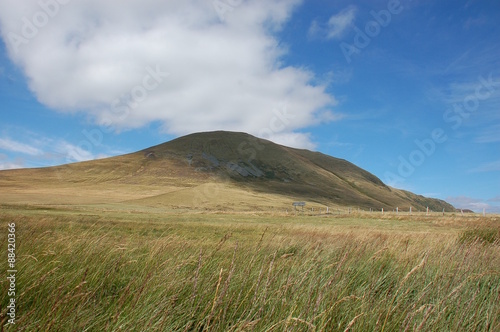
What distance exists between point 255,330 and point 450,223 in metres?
44.5

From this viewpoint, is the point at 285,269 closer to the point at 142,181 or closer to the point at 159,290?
the point at 159,290

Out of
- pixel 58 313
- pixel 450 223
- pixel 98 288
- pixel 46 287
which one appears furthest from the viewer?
pixel 450 223

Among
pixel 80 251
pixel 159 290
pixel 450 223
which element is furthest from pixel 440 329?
pixel 450 223

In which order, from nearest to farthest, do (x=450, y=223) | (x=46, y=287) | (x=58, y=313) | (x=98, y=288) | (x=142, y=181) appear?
(x=58, y=313) → (x=46, y=287) → (x=98, y=288) → (x=450, y=223) → (x=142, y=181)

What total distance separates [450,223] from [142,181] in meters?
134

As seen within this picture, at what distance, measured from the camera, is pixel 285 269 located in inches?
218

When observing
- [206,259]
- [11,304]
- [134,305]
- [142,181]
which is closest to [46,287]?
[11,304]

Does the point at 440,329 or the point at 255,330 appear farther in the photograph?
the point at 440,329

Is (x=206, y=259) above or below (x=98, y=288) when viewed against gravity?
above

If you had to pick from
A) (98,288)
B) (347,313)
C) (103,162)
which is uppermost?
(103,162)

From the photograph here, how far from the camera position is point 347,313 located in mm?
3738

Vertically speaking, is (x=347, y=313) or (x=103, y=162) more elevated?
(x=103, y=162)

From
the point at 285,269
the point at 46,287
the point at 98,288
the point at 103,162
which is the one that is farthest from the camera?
the point at 103,162

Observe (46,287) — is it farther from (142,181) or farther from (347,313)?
(142,181)
